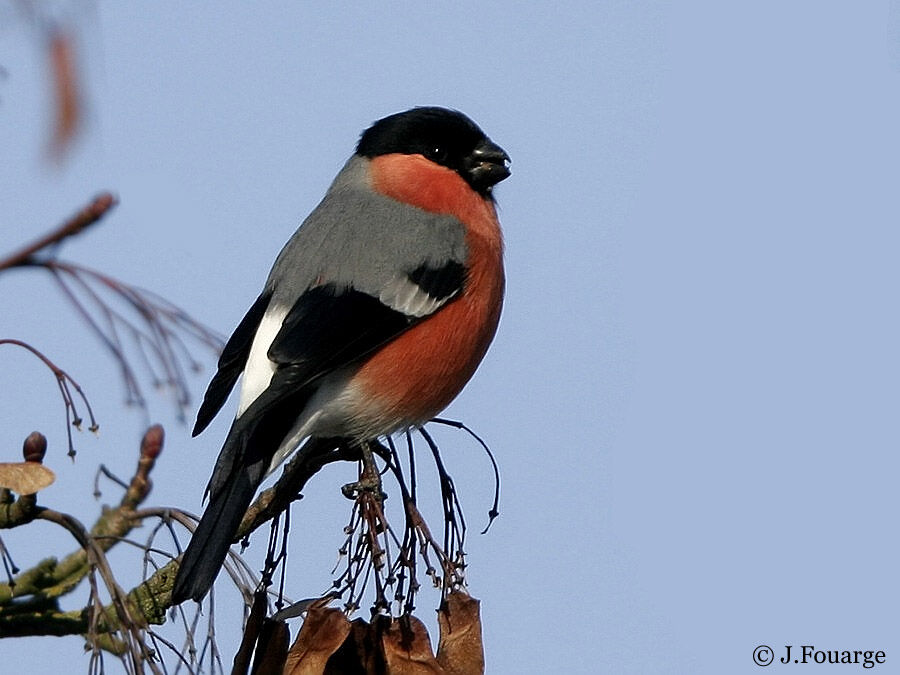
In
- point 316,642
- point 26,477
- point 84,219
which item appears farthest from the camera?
point 316,642

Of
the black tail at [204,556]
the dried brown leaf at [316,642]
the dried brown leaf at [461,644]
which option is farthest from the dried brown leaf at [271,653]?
the dried brown leaf at [461,644]

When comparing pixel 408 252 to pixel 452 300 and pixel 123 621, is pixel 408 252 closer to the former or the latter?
pixel 452 300

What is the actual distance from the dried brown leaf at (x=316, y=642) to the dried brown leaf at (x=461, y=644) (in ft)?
0.61

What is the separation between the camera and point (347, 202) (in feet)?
11.9

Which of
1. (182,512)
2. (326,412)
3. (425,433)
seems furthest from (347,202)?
(182,512)

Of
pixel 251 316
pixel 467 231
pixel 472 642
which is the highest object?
pixel 467 231

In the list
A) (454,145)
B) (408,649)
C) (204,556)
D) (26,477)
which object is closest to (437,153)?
(454,145)

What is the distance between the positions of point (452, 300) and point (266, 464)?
0.72m

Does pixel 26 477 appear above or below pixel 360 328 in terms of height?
below

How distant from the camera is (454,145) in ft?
12.5

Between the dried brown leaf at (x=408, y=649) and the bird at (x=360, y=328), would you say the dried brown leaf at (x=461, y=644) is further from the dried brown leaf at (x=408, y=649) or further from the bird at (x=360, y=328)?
the bird at (x=360, y=328)

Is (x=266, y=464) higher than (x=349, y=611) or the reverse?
higher

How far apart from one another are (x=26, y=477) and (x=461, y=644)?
0.82 meters

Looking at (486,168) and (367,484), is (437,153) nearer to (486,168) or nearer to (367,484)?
(486,168)
